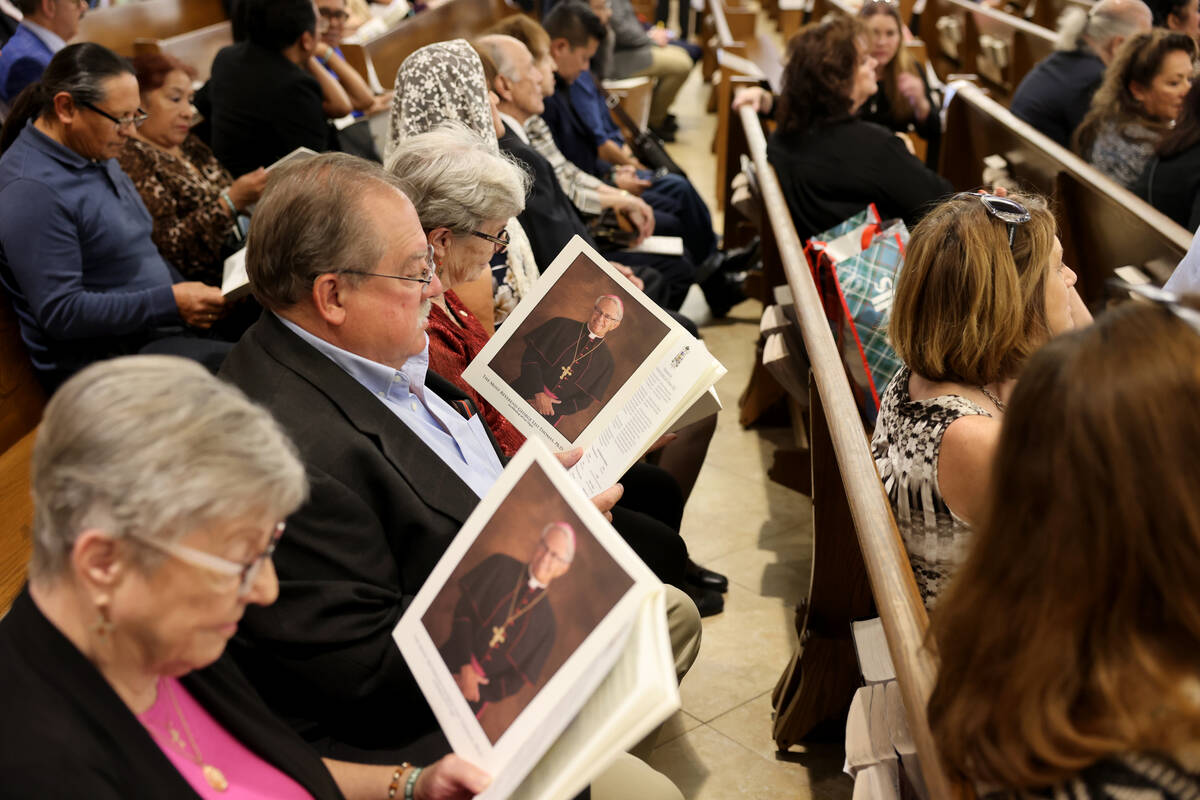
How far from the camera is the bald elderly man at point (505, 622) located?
1223 mm

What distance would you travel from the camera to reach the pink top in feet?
3.80

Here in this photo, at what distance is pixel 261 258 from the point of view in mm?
1665

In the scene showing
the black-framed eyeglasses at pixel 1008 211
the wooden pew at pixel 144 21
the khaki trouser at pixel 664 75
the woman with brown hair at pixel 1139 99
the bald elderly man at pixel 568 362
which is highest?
the black-framed eyeglasses at pixel 1008 211

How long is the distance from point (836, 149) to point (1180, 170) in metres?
1.10

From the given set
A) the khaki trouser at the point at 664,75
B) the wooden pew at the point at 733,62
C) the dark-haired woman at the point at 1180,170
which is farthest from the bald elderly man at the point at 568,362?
the khaki trouser at the point at 664,75

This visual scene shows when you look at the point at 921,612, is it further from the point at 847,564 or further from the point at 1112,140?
the point at 1112,140

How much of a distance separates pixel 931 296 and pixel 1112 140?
268cm

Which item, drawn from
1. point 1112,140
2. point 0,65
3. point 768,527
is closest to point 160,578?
point 768,527

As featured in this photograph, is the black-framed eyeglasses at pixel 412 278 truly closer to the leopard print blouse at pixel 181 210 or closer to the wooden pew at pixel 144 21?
the leopard print blouse at pixel 181 210

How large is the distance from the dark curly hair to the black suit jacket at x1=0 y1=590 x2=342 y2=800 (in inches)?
127

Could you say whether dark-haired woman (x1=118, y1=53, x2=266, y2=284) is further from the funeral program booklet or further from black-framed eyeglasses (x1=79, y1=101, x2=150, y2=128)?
the funeral program booklet

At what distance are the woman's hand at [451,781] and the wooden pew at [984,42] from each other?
19.3 feet

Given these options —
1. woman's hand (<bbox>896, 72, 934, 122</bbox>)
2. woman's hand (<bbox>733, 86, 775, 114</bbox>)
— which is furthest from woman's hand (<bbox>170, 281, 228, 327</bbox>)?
woman's hand (<bbox>896, 72, 934, 122</bbox>)

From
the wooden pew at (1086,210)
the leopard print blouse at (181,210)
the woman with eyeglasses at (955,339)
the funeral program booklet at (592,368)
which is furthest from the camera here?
the leopard print blouse at (181,210)
